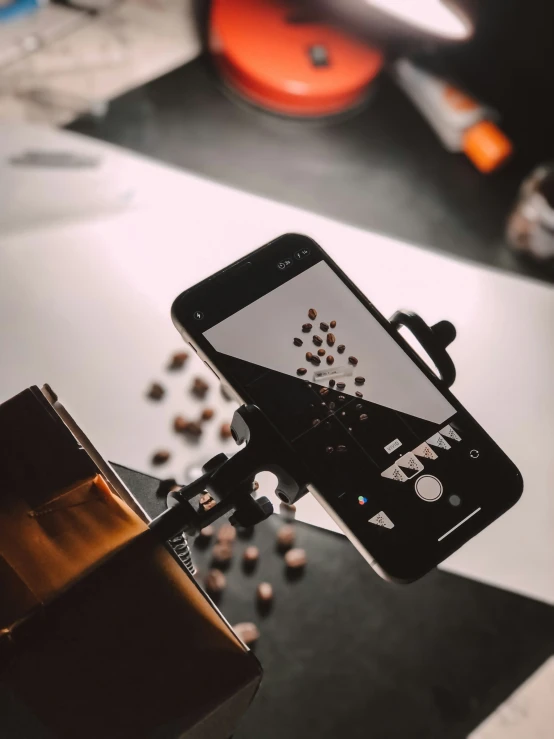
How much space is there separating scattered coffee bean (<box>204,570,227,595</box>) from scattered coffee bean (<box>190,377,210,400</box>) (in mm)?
177

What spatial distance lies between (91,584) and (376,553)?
0.58 ft

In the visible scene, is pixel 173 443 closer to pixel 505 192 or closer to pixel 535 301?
pixel 535 301

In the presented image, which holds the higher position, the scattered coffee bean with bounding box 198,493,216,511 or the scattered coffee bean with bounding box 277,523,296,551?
the scattered coffee bean with bounding box 198,493,216,511

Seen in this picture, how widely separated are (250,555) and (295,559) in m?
0.05

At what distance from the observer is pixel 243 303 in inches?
20.1

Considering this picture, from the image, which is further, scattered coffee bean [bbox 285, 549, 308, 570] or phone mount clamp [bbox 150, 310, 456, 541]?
scattered coffee bean [bbox 285, 549, 308, 570]

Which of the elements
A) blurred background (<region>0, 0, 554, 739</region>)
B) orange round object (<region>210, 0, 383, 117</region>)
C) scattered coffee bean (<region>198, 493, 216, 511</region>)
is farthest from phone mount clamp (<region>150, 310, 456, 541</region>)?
orange round object (<region>210, 0, 383, 117</region>)

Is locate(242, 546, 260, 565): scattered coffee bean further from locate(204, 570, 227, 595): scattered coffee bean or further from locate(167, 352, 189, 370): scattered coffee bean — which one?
locate(167, 352, 189, 370): scattered coffee bean

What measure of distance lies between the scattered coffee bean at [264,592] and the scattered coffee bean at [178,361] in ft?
0.77

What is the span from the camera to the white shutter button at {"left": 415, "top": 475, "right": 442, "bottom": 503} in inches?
18.0

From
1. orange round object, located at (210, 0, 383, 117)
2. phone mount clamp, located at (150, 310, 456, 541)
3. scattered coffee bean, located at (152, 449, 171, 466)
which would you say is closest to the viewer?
phone mount clamp, located at (150, 310, 456, 541)

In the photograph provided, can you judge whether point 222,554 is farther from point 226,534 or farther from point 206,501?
point 206,501

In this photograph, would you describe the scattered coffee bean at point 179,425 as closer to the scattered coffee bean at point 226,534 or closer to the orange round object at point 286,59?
the scattered coffee bean at point 226,534

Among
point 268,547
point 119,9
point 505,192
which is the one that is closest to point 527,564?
point 268,547
